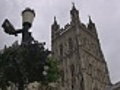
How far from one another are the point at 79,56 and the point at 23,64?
124ft

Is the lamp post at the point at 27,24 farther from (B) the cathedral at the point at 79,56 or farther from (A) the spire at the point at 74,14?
(A) the spire at the point at 74,14

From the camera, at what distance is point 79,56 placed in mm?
44719

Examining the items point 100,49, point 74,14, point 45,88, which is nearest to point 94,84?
point 100,49

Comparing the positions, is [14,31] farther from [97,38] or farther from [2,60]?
[97,38]

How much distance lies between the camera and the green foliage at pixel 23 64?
7098 millimetres

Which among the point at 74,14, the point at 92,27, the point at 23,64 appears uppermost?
the point at 74,14

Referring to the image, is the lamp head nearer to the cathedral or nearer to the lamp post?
the lamp post

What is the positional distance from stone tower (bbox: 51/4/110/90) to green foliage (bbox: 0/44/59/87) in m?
34.5

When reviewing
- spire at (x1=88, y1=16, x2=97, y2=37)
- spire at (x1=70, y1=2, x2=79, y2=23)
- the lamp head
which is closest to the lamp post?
the lamp head

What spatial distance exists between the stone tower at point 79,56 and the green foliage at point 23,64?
34.5 meters

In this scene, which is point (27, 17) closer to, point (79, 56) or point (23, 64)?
point (23, 64)

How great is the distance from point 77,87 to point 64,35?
36.8ft

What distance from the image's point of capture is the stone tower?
144 ft

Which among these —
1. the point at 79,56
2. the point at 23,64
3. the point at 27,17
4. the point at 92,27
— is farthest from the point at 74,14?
the point at 23,64
